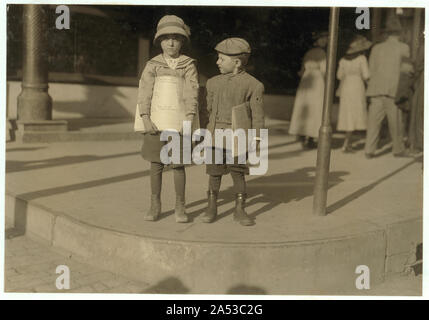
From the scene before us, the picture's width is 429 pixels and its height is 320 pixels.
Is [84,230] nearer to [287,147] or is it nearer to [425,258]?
[425,258]

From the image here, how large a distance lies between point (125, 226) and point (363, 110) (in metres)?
5.40

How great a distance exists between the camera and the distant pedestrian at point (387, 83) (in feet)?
23.4

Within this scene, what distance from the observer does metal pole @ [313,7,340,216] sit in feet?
13.1

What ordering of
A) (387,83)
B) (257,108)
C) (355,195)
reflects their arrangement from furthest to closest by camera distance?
(387,83)
(355,195)
(257,108)

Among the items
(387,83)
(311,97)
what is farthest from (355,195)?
(311,97)

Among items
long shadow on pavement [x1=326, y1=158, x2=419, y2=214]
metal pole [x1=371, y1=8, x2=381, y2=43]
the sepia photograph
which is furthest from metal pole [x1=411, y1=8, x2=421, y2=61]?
long shadow on pavement [x1=326, y1=158, x2=419, y2=214]

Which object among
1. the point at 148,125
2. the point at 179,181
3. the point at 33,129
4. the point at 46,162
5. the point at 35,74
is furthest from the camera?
the point at 35,74

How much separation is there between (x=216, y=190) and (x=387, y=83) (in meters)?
4.08

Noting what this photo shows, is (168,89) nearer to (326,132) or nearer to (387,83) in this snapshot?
(326,132)

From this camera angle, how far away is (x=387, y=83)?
7.14 meters

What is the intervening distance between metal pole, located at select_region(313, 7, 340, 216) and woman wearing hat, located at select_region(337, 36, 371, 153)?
381 centimetres

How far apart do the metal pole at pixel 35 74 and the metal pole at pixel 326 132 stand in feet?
16.8

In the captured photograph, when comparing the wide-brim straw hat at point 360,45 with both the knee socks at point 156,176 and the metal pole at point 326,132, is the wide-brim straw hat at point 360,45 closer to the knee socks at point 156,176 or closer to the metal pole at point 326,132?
the metal pole at point 326,132
